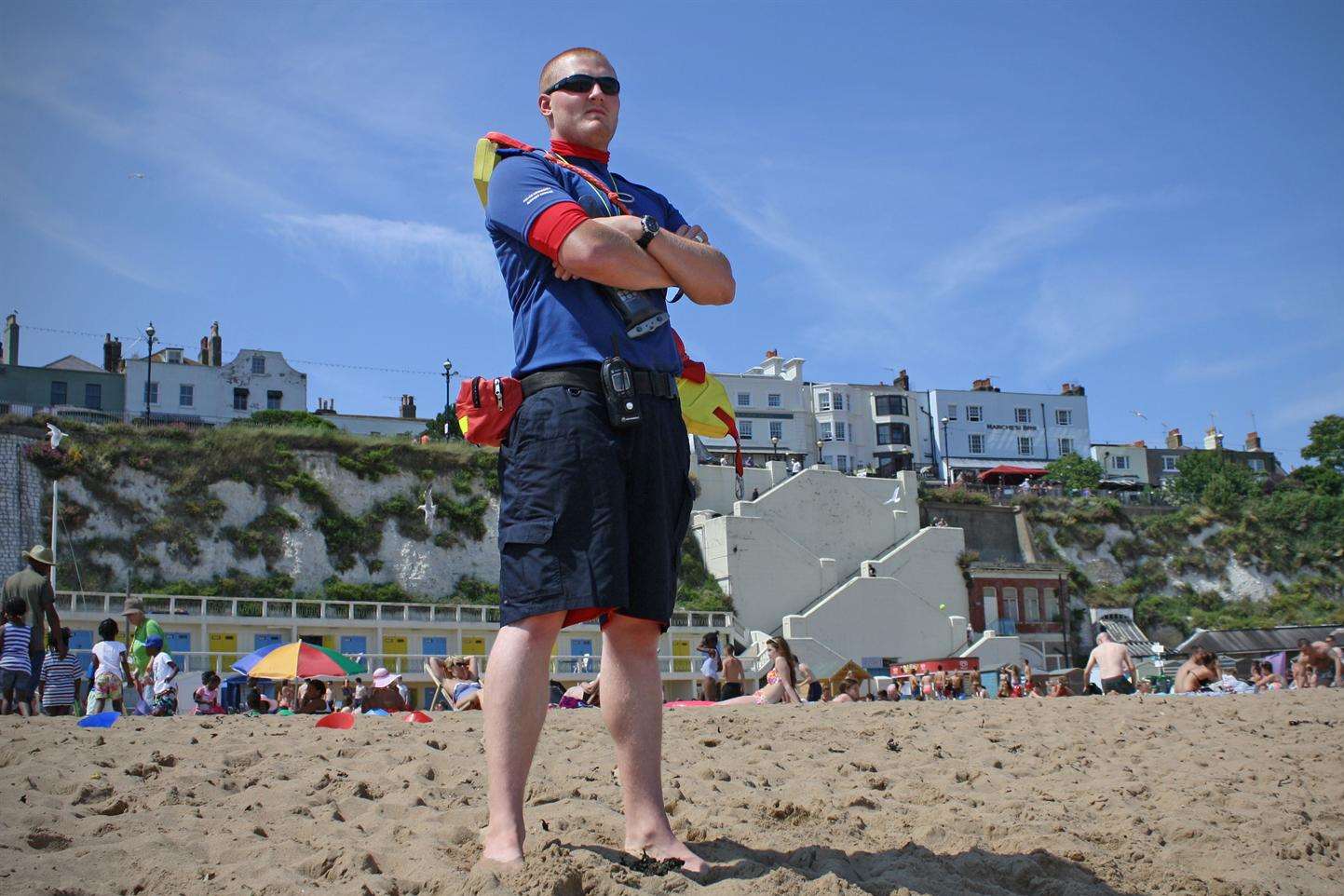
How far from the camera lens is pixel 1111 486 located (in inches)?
2810

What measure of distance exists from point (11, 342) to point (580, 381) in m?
67.8

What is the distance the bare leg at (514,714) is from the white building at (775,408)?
6584 cm

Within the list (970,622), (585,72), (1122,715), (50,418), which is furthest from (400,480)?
(585,72)

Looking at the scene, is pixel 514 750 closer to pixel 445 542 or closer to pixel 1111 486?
pixel 445 542

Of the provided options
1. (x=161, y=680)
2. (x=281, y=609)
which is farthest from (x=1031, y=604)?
(x=161, y=680)

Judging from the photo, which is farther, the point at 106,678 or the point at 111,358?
the point at 111,358

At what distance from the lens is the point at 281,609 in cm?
3569

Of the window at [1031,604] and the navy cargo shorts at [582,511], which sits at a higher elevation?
the navy cargo shorts at [582,511]

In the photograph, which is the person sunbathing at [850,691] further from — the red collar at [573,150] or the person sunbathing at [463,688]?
the red collar at [573,150]

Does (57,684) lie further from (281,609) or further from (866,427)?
(866,427)

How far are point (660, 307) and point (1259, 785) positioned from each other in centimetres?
331

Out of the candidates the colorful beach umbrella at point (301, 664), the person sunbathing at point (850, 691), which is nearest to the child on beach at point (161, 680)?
the colorful beach umbrella at point (301, 664)

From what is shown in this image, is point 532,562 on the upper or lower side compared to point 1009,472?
lower

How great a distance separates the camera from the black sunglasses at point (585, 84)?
3270 millimetres
